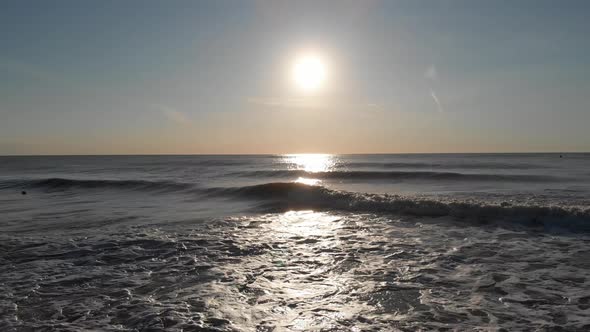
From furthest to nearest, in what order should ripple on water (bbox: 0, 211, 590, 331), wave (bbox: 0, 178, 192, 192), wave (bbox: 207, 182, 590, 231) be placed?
wave (bbox: 0, 178, 192, 192) < wave (bbox: 207, 182, 590, 231) < ripple on water (bbox: 0, 211, 590, 331)

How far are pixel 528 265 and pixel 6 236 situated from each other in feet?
48.7

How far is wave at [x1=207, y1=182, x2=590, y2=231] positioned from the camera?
13.2 metres

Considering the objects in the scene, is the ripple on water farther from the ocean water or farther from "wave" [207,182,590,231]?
"wave" [207,182,590,231]

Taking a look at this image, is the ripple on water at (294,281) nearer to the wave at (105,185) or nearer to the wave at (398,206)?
the wave at (398,206)

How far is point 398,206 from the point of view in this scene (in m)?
16.4

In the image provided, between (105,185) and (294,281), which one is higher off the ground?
(294,281)

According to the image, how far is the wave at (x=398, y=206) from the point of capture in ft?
43.2

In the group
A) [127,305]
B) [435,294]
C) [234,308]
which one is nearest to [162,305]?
[127,305]

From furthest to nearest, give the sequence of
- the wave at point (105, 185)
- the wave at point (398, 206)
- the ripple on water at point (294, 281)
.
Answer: the wave at point (105, 185), the wave at point (398, 206), the ripple on water at point (294, 281)

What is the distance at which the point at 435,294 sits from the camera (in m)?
6.32

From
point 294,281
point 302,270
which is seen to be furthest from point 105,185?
point 294,281

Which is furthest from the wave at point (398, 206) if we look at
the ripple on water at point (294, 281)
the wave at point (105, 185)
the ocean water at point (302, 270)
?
the wave at point (105, 185)

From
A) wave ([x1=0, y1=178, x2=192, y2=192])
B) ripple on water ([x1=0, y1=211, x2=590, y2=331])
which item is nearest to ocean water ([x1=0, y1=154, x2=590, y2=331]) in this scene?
ripple on water ([x1=0, y1=211, x2=590, y2=331])

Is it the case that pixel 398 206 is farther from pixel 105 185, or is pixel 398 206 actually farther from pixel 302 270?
pixel 105 185
